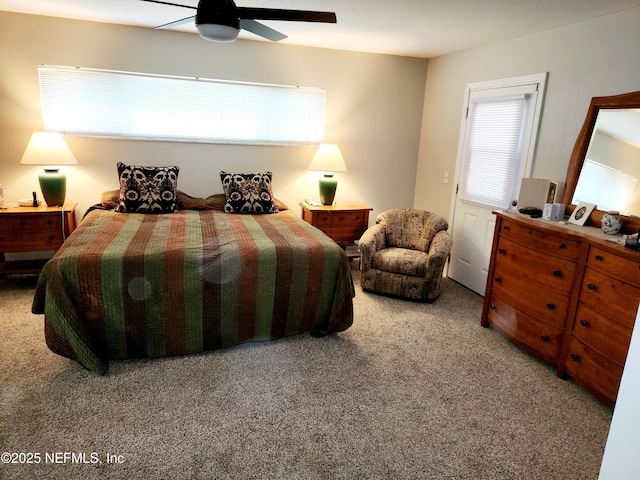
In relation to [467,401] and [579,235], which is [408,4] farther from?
[467,401]

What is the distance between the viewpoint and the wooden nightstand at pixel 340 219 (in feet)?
14.4

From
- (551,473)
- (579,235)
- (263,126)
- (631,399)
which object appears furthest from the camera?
(263,126)

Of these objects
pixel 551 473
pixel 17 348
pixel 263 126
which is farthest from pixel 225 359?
pixel 263 126

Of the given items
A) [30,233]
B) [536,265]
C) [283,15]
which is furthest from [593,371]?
[30,233]

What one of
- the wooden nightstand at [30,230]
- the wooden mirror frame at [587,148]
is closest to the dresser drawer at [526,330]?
the wooden mirror frame at [587,148]

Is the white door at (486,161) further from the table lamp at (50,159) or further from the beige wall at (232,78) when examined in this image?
the table lamp at (50,159)

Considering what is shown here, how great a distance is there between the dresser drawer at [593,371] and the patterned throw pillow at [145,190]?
3419 mm

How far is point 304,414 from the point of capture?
7.25 feet

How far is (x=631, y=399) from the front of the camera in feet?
3.20

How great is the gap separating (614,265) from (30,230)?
4420 mm

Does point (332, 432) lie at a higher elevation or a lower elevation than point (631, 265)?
lower

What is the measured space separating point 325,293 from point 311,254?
1.06 feet

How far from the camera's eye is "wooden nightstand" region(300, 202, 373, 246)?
14.4 feet

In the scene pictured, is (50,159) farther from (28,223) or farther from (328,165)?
(328,165)
